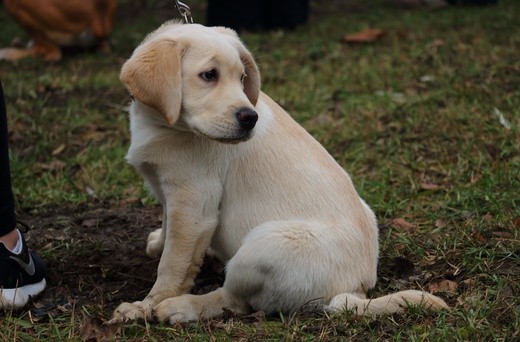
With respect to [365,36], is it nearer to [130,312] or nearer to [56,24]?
[56,24]

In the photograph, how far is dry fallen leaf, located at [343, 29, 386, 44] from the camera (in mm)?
8961

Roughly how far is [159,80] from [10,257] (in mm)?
1058

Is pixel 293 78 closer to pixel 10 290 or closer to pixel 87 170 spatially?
pixel 87 170

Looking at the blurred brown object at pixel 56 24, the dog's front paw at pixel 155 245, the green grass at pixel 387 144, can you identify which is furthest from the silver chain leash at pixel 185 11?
the blurred brown object at pixel 56 24

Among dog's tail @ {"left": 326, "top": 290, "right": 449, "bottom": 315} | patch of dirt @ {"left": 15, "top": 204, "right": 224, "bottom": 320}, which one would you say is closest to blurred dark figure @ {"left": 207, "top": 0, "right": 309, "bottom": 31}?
patch of dirt @ {"left": 15, "top": 204, "right": 224, "bottom": 320}

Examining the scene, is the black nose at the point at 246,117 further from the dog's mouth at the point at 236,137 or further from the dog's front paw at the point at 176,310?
the dog's front paw at the point at 176,310

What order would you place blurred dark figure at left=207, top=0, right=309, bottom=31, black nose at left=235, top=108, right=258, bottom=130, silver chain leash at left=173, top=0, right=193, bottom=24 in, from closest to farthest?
black nose at left=235, top=108, right=258, bottom=130
silver chain leash at left=173, top=0, right=193, bottom=24
blurred dark figure at left=207, top=0, right=309, bottom=31

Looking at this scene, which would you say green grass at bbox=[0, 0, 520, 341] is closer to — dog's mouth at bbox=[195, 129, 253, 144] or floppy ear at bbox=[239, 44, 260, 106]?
dog's mouth at bbox=[195, 129, 253, 144]

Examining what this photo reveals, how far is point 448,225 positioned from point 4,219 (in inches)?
87.3

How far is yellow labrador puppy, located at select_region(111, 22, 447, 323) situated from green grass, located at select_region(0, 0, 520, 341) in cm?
14

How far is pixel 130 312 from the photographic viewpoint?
3484 millimetres

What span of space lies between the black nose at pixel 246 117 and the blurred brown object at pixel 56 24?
6.25m

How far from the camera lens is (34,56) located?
364 inches

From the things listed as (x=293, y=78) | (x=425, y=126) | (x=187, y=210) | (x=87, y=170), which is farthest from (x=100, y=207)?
(x=293, y=78)
